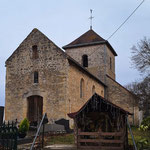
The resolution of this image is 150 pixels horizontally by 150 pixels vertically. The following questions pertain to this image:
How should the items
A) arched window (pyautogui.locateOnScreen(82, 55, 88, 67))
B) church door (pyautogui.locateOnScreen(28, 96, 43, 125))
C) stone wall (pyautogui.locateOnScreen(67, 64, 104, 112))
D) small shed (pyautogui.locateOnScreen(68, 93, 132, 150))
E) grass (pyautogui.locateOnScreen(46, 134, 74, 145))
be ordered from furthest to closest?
arched window (pyautogui.locateOnScreen(82, 55, 88, 67))
church door (pyautogui.locateOnScreen(28, 96, 43, 125))
stone wall (pyautogui.locateOnScreen(67, 64, 104, 112))
grass (pyautogui.locateOnScreen(46, 134, 74, 145))
small shed (pyautogui.locateOnScreen(68, 93, 132, 150))

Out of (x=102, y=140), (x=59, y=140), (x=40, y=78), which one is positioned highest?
(x=40, y=78)

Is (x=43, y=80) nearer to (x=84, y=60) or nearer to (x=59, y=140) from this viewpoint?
(x=59, y=140)

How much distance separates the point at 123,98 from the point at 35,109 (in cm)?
1312

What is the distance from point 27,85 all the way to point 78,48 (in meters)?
13.3

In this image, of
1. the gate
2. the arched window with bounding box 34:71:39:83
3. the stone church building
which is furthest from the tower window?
the gate

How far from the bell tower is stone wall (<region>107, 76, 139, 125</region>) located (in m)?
1.46

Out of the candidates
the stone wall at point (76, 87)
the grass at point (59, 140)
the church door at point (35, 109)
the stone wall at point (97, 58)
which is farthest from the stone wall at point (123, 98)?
the grass at point (59, 140)

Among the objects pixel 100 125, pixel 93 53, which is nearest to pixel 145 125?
pixel 100 125

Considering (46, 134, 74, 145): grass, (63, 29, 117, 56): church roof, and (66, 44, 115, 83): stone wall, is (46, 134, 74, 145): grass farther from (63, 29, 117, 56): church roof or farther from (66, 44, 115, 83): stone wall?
(63, 29, 117, 56): church roof

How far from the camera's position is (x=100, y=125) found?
1176 centimetres

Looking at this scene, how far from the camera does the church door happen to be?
19.0 metres

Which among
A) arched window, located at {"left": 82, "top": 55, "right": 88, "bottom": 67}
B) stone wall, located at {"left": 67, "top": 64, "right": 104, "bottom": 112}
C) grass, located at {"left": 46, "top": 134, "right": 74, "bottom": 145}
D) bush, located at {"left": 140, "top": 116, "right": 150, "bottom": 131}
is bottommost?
grass, located at {"left": 46, "top": 134, "right": 74, "bottom": 145}

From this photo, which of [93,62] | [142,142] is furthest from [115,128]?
[93,62]

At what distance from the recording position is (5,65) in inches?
830
